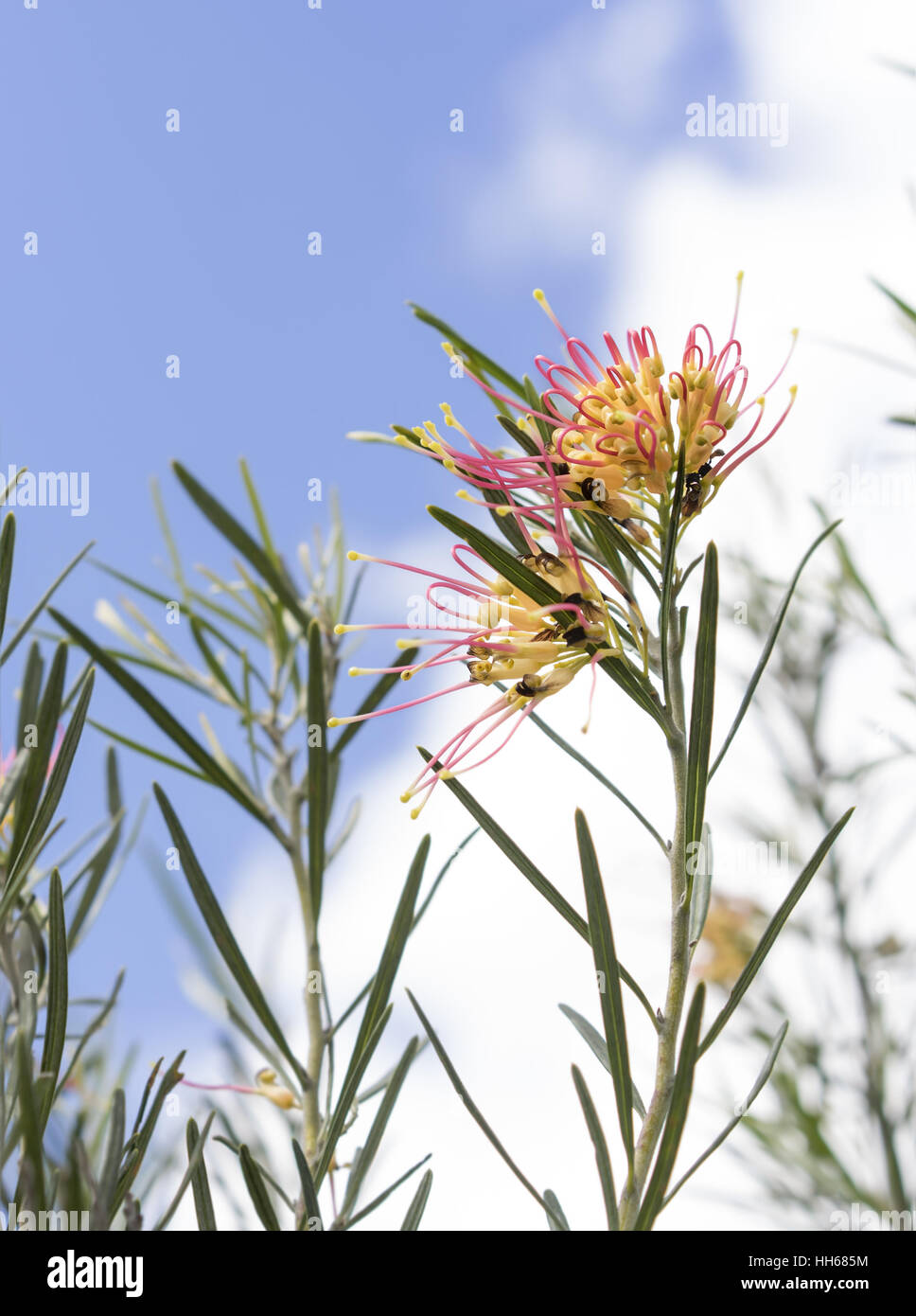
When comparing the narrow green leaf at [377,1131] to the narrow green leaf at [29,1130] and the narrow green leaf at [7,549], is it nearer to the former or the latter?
the narrow green leaf at [29,1130]

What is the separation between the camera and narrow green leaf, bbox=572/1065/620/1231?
1.32 ft

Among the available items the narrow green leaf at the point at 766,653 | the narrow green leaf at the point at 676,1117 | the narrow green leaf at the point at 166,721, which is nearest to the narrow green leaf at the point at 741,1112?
the narrow green leaf at the point at 676,1117

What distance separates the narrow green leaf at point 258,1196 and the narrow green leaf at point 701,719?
0.80 ft

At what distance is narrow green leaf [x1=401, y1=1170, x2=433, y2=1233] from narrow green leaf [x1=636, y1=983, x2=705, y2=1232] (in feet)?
0.49

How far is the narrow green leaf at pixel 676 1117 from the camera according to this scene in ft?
1.24

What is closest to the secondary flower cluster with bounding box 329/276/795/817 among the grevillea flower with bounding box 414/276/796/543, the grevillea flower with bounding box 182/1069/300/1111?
the grevillea flower with bounding box 414/276/796/543

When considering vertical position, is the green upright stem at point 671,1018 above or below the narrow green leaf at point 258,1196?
above

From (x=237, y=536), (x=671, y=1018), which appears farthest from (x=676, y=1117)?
(x=237, y=536)

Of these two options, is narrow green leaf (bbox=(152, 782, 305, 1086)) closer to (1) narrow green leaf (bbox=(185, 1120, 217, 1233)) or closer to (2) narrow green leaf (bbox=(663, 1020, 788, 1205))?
(1) narrow green leaf (bbox=(185, 1120, 217, 1233))

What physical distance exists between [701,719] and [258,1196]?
31 cm

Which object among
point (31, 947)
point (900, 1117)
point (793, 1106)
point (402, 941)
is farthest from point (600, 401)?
point (900, 1117)

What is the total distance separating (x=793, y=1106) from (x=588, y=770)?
115 cm
